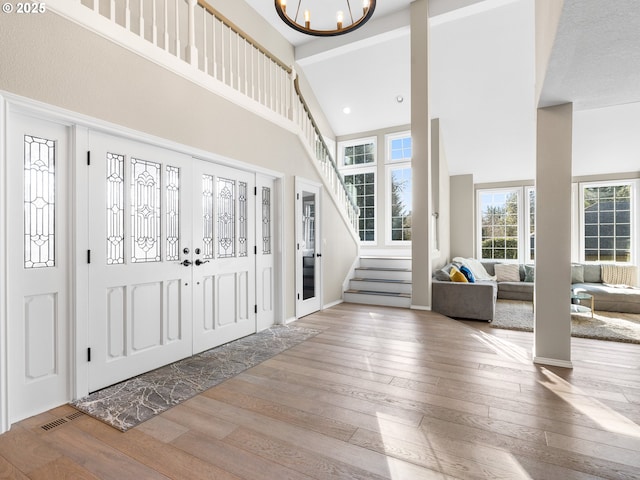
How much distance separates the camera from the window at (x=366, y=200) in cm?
873

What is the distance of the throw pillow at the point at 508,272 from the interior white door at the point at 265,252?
5331 millimetres

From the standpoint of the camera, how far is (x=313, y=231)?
5707mm

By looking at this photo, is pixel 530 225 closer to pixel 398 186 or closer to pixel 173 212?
pixel 398 186

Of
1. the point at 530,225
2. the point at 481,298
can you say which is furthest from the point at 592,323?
the point at 530,225

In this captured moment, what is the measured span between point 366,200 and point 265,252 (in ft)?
15.3

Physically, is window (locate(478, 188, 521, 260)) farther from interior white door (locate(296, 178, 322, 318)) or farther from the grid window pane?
interior white door (locate(296, 178, 322, 318))

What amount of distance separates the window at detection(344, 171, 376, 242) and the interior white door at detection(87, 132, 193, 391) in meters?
5.83

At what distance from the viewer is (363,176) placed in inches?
350

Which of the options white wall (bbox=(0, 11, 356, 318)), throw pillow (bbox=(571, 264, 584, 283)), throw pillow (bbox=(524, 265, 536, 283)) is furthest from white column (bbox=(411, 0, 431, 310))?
throw pillow (bbox=(571, 264, 584, 283))

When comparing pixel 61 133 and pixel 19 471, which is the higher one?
pixel 61 133

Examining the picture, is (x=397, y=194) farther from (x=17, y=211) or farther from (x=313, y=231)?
(x=17, y=211)

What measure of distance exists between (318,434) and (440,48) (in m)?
6.43

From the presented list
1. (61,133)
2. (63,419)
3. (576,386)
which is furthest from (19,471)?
(576,386)

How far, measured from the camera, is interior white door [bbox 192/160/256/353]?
367 centimetres
